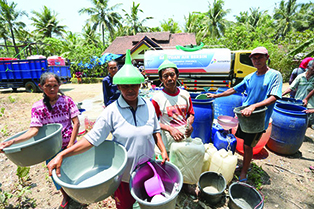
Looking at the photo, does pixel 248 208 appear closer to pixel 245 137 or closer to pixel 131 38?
pixel 245 137

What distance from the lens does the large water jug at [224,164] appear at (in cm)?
234

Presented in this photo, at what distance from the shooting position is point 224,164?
2.35 m

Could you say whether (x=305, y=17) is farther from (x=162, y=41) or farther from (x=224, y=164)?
(x=224, y=164)

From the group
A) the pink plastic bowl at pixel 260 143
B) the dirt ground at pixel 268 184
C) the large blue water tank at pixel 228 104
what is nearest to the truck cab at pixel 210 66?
the large blue water tank at pixel 228 104

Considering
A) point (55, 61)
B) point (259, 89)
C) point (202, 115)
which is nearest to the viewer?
point (259, 89)

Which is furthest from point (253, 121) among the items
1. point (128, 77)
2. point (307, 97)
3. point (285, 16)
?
point (285, 16)

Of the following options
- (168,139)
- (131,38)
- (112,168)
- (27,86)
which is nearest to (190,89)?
(168,139)

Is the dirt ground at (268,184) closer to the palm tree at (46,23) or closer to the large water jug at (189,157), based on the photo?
the large water jug at (189,157)

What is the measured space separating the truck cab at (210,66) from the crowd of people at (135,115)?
5.79m

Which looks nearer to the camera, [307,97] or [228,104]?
[307,97]

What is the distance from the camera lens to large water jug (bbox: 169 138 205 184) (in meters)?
1.78

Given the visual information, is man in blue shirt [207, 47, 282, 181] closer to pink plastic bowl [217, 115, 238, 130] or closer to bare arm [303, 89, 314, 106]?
pink plastic bowl [217, 115, 238, 130]

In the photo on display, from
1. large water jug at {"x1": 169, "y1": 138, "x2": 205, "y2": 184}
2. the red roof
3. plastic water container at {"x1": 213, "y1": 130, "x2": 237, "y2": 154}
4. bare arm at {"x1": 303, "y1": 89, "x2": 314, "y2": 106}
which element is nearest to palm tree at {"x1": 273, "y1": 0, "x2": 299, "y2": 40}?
the red roof

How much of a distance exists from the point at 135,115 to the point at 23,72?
12586mm
